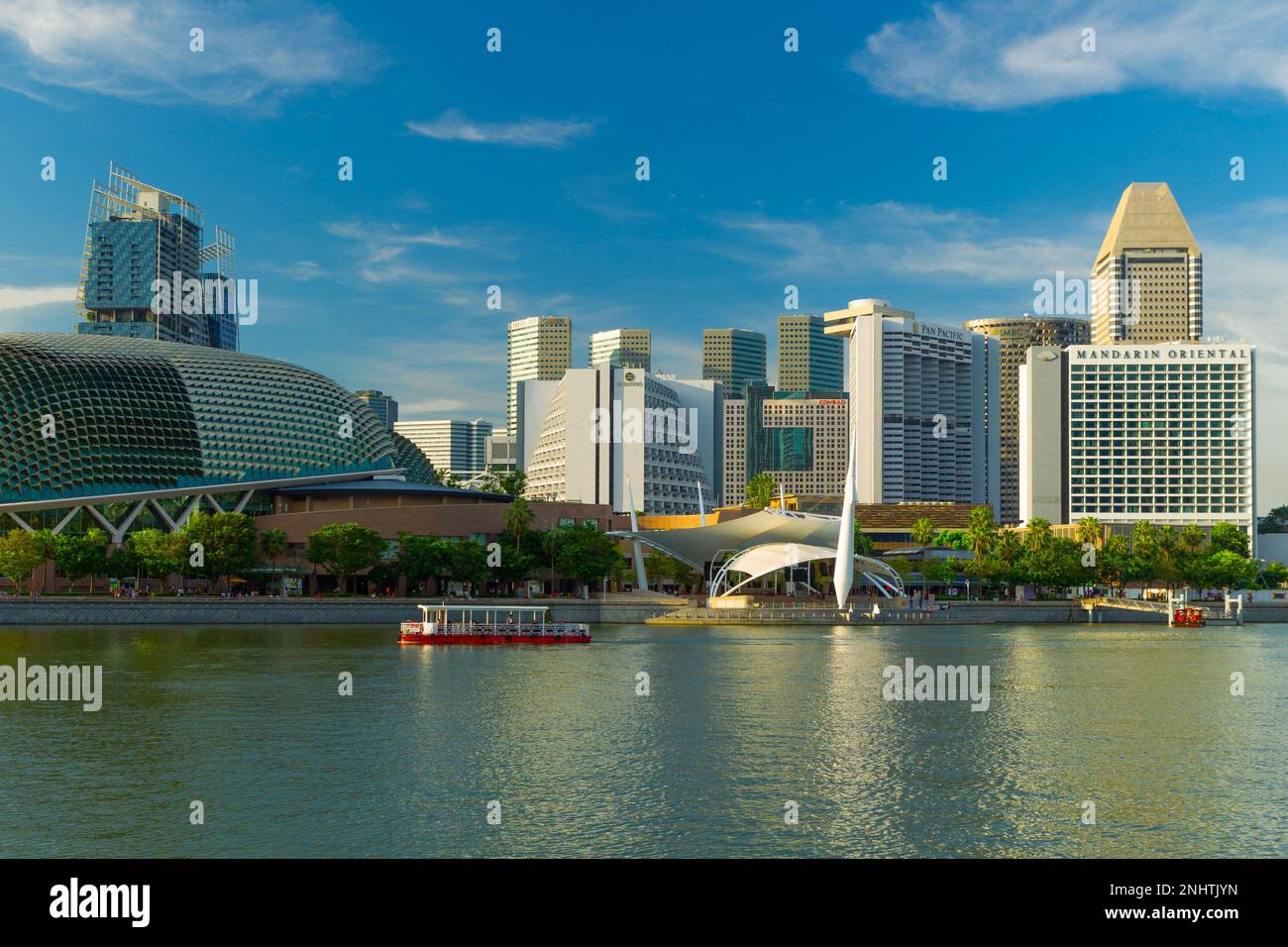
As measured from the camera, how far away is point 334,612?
95.4m

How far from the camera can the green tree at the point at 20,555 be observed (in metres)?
92.8

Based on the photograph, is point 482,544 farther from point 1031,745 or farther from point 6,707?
point 1031,745

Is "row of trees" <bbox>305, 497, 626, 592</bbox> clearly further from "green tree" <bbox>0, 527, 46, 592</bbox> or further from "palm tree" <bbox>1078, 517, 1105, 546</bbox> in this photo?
"palm tree" <bbox>1078, 517, 1105, 546</bbox>

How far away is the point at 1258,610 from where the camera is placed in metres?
118

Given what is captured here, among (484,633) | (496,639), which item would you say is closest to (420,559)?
(484,633)

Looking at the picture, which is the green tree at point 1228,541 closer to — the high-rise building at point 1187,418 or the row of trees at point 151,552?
the high-rise building at point 1187,418

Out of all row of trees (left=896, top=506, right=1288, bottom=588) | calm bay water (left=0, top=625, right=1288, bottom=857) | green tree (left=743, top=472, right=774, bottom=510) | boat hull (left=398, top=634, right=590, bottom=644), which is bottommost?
boat hull (left=398, top=634, right=590, bottom=644)

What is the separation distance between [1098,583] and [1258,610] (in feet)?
53.1

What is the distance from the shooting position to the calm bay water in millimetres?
26797

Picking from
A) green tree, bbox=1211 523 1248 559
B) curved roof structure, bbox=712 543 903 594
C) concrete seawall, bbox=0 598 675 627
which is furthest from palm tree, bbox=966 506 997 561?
concrete seawall, bbox=0 598 675 627

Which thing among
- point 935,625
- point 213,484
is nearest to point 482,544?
point 213,484

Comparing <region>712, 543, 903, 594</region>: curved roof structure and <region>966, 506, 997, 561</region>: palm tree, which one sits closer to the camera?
<region>712, 543, 903, 594</region>: curved roof structure

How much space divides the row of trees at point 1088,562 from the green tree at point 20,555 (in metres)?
78.1

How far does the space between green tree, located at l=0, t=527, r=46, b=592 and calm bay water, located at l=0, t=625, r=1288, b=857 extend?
33.6 meters
